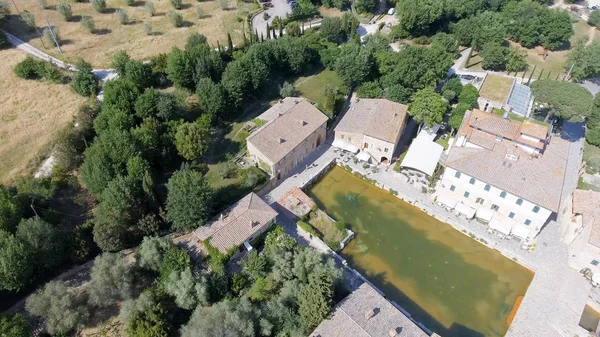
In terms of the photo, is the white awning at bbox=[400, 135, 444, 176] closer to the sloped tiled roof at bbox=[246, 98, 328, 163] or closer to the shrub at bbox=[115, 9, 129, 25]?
the sloped tiled roof at bbox=[246, 98, 328, 163]

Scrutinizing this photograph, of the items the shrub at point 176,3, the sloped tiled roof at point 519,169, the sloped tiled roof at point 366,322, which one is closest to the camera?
the sloped tiled roof at point 366,322

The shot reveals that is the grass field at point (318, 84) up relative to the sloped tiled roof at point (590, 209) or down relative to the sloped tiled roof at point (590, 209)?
up

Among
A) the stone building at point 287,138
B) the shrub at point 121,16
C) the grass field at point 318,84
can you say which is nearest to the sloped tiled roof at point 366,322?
the stone building at point 287,138

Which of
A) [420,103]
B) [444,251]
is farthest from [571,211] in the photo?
[420,103]

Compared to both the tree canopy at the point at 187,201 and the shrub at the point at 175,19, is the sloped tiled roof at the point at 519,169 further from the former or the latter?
the shrub at the point at 175,19

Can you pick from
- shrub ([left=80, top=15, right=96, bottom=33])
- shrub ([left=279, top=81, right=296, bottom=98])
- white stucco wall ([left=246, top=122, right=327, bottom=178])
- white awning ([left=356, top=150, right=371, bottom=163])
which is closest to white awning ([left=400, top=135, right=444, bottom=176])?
white awning ([left=356, top=150, right=371, bottom=163])

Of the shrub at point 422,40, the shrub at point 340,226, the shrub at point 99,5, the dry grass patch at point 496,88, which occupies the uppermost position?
the shrub at point 99,5
